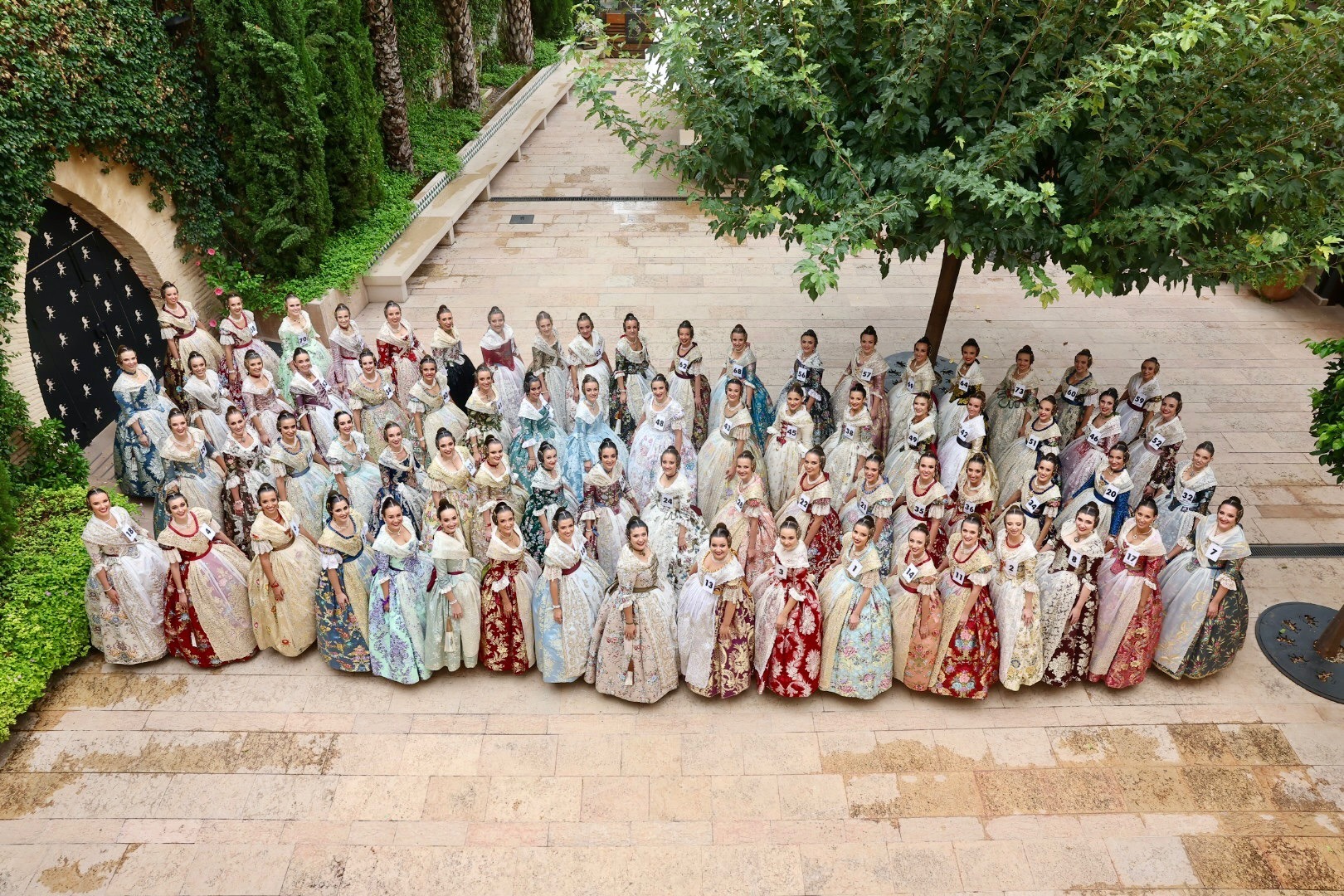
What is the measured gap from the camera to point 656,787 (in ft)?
19.7

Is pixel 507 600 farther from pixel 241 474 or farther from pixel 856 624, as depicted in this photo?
pixel 241 474

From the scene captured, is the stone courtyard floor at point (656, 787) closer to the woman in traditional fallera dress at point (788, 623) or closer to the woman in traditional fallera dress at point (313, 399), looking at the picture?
the woman in traditional fallera dress at point (788, 623)

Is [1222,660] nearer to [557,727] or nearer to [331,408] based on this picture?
[557,727]

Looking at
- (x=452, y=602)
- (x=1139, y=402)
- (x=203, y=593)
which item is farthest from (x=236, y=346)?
(x=1139, y=402)

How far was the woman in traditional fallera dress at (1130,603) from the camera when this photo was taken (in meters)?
6.14

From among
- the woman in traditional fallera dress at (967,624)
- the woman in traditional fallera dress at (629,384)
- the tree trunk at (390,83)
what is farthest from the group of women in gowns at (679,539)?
the tree trunk at (390,83)

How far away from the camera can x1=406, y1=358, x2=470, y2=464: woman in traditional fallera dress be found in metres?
8.03

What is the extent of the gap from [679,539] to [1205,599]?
146 inches

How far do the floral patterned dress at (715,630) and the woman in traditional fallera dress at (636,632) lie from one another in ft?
0.37

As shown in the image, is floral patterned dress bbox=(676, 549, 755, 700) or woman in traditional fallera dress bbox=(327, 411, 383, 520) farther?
woman in traditional fallera dress bbox=(327, 411, 383, 520)

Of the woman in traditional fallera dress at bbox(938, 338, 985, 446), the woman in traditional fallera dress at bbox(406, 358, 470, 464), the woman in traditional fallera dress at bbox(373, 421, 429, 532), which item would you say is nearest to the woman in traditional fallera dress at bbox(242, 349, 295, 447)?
the woman in traditional fallera dress at bbox(406, 358, 470, 464)

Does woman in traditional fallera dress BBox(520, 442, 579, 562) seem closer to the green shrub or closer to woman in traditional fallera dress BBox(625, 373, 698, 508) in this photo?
woman in traditional fallera dress BBox(625, 373, 698, 508)

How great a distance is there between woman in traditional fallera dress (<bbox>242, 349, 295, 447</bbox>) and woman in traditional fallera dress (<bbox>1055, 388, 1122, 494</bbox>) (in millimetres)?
6812

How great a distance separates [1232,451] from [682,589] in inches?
259
